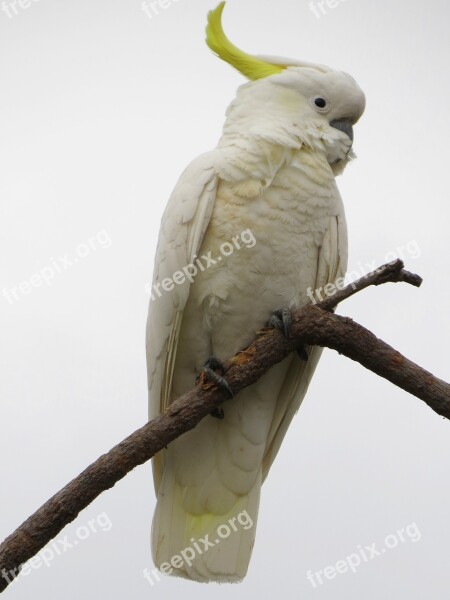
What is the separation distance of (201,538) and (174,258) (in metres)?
1.40

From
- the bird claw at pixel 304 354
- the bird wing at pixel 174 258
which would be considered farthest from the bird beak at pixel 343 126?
the bird claw at pixel 304 354

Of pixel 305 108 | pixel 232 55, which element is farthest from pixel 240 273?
pixel 232 55

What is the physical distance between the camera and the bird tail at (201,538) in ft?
12.7

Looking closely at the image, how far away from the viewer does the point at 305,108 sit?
3.95 meters

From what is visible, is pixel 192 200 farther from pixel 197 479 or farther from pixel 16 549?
pixel 16 549

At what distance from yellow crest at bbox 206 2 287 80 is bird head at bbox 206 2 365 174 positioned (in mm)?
12

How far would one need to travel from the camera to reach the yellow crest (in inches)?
162

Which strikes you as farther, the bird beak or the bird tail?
the bird beak

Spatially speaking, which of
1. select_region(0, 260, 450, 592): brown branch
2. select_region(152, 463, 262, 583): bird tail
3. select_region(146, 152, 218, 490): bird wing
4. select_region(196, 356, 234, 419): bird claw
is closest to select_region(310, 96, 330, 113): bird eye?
select_region(146, 152, 218, 490): bird wing

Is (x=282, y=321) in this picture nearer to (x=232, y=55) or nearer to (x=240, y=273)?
(x=240, y=273)

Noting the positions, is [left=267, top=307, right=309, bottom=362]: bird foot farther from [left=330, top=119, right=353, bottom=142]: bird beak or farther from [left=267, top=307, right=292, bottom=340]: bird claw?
[left=330, top=119, right=353, bottom=142]: bird beak

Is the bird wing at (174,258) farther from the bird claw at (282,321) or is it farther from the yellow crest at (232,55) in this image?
the yellow crest at (232,55)

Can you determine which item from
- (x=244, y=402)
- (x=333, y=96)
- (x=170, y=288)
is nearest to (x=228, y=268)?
(x=170, y=288)

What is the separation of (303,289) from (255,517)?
119cm
